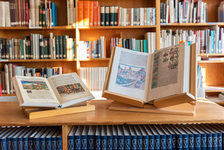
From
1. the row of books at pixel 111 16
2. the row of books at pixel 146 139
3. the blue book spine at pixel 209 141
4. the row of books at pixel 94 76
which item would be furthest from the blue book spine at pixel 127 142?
the row of books at pixel 111 16

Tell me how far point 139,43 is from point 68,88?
1.89 metres

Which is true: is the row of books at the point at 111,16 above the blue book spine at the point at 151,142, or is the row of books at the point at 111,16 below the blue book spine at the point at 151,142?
above

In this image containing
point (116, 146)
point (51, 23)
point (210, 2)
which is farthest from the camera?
point (210, 2)

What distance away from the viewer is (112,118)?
90cm

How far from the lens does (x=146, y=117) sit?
91 centimetres

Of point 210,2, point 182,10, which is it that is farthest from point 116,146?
point 210,2

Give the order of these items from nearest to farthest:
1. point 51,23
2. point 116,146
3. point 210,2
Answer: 1. point 116,146
2. point 51,23
3. point 210,2

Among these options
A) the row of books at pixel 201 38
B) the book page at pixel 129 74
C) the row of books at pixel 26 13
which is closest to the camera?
the book page at pixel 129 74

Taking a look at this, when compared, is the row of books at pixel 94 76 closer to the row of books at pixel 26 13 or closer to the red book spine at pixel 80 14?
the red book spine at pixel 80 14

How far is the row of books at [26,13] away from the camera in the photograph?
8.80 ft

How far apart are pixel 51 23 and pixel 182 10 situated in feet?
5.42

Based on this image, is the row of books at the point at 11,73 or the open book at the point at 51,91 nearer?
the open book at the point at 51,91

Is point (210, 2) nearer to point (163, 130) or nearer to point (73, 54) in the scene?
point (73, 54)

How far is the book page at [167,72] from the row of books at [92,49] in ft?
5.70
